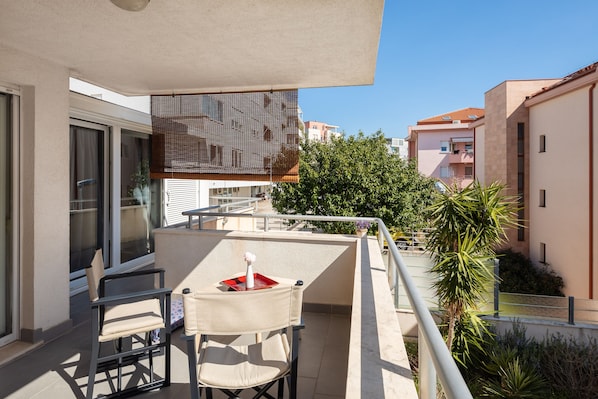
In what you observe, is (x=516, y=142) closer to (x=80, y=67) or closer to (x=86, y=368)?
(x=80, y=67)

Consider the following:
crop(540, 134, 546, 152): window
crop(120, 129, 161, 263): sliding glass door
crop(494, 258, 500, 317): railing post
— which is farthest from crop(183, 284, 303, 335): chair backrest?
crop(540, 134, 546, 152): window

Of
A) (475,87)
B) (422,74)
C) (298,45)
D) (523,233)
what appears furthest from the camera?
(475,87)

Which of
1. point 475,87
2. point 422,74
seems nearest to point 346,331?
point 422,74

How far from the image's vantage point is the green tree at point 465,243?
530cm

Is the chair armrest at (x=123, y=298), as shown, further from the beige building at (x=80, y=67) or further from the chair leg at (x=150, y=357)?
the beige building at (x=80, y=67)

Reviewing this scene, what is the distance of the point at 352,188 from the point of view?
44.9 ft

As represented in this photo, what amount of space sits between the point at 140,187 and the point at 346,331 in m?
4.44

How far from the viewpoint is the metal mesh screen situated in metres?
4.61

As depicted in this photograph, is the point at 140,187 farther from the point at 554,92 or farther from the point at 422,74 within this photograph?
the point at 422,74

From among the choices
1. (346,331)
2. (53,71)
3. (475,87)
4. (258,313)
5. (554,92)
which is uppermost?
(475,87)

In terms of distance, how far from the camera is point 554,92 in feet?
47.2

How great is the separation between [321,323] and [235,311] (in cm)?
222

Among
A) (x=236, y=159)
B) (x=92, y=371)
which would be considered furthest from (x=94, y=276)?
(x=236, y=159)

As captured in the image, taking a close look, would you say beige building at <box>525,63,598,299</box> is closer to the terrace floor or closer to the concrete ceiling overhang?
the concrete ceiling overhang
